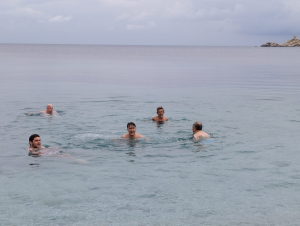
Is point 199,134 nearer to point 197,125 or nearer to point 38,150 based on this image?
point 197,125

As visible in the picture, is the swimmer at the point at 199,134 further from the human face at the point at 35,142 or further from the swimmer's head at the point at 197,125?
the human face at the point at 35,142

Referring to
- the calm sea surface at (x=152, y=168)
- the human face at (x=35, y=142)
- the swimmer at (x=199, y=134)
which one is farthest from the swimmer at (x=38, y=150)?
the swimmer at (x=199, y=134)

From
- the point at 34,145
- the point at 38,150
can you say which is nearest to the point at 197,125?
the point at 38,150

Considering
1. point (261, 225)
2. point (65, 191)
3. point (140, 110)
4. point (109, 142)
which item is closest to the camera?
point (261, 225)

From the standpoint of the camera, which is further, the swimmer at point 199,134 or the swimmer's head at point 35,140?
the swimmer at point 199,134

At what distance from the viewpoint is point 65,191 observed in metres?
9.72

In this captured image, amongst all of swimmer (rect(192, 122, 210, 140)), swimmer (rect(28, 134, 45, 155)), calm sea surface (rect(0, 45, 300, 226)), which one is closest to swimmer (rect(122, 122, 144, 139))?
calm sea surface (rect(0, 45, 300, 226))

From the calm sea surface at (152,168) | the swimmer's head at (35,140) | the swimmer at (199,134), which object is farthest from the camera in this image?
the swimmer at (199,134)

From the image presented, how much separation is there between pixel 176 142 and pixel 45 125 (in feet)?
21.4

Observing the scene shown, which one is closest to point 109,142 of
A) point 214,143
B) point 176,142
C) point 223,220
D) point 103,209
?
point 176,142

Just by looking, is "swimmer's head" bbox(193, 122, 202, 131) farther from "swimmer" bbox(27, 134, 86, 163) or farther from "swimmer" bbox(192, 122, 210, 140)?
"swimmer" bbox(27, 134, 86, 163)

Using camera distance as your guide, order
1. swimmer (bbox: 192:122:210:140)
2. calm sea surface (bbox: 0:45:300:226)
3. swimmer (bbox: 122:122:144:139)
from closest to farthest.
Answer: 1. calm sea surface (bbox: 0:45:300:226)
2. swimmer (bbox: 122:122:144:139)
3. swimmer (bbox: 192:122:210:140)

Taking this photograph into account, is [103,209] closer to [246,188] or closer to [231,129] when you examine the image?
[246,188]

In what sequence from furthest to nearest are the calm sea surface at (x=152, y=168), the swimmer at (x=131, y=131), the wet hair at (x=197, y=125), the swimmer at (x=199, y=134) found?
the wet hair at (x=197, y=125)
the swimmer at (x=199, y=134)
the swimmer at (x=131, y=131)
the calm sea surface at (x=152, y=168)
